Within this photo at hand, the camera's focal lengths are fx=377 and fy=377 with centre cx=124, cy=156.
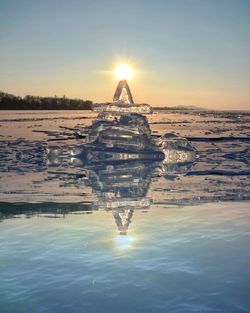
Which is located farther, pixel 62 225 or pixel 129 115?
pixel 129 115

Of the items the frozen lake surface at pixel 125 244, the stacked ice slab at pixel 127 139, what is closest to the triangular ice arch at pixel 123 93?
the stacked ice slab at pixel 127 139

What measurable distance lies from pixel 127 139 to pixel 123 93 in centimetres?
164

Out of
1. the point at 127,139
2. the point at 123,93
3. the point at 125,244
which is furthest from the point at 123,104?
the point at 125,244

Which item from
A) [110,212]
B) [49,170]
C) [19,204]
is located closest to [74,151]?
[49,170]

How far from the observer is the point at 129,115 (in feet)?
41.9

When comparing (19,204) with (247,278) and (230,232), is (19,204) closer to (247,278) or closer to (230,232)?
(230,232)

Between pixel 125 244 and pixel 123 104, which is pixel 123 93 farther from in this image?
pixel 125 244

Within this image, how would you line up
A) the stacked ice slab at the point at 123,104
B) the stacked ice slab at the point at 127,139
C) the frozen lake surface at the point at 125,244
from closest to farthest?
1. the frozen lake surface at the point at 125,244
2. the stacked ice slab at the point at 127,139
3. the stacked ice slab at the point at 123,104

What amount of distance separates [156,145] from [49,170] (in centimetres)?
424

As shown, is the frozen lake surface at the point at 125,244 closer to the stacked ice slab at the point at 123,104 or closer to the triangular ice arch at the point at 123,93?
the stacked ice slab at the point at 123,104

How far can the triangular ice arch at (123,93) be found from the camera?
1292 cm

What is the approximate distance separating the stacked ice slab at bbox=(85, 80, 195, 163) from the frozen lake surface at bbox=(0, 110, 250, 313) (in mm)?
4350

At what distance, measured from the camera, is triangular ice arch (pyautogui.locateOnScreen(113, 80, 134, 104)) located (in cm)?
1292

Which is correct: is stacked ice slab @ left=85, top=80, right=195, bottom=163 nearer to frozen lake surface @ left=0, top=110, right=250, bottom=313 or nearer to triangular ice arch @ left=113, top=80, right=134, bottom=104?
triangular ice arch @ left=113, top=80, right=134, bottom=104
